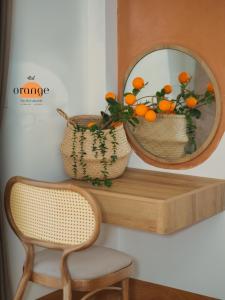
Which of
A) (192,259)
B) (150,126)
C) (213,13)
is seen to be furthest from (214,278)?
(213,13)

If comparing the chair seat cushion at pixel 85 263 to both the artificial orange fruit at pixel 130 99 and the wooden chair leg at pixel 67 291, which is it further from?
the artificial orange fruit at pixel 130 99

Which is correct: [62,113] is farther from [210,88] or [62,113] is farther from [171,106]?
[210,88]

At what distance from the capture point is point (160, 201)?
7.91ft

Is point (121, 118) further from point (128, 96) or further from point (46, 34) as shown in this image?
point (46, 34)

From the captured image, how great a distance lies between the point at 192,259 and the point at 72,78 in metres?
1.13

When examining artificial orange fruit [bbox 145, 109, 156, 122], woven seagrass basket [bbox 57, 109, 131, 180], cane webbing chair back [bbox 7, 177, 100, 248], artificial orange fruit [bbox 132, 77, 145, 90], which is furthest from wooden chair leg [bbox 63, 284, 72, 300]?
artificial orange fruit [bbox 132, 77, 145, 90]

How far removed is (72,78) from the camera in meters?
3.06

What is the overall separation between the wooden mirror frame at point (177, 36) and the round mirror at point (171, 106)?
0.06 feet

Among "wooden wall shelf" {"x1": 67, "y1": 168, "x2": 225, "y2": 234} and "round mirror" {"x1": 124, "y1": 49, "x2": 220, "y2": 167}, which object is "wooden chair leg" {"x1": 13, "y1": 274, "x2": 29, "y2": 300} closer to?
"wooden wall shelf" {"x1": 67, "y1": 168, "x2": 225, "y2": 234}

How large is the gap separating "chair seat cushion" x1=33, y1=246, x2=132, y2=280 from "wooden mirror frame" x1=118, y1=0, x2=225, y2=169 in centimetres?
71

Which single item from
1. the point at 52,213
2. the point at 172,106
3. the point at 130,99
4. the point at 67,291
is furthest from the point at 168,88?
the point at 67,291

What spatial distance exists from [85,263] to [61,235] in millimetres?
204

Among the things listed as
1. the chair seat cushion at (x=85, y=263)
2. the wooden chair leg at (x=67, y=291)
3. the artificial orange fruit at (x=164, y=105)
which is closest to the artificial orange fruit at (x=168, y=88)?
the artificial orange fruit at (x=164, y=105)

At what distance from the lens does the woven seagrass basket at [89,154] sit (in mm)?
2770
